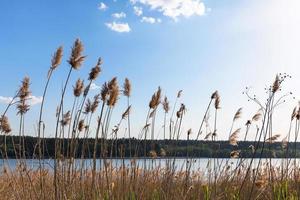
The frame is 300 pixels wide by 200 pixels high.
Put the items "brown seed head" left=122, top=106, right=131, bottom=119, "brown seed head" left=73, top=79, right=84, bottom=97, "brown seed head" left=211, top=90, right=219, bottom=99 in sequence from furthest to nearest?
"brown seed head" left=211, top=90, right=219, bottom=99, "brown seed head" left=122, top=106, right=131, bottom=119, "brown seed head" left=73, top=79, right=84, bottom=97

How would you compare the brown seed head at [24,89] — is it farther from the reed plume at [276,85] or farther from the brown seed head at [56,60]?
the reed plume at [276,85]

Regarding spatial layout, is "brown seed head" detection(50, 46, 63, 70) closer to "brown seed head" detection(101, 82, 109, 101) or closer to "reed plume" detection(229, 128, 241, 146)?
"brown seed head" detection(101, 82, 109, 101)

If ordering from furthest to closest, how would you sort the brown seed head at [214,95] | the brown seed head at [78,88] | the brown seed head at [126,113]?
1. the brown seed head at [214,95]
2. the brown seed head at [126,113]
3. the brown seed head at [78,88]

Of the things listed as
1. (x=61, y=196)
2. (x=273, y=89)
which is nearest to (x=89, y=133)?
(x=61, y=196)

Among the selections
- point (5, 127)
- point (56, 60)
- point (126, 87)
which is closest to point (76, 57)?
point (56, 60)

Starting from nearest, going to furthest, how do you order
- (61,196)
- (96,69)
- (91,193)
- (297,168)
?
(96,69), (61,196), (91,193), (297,168)

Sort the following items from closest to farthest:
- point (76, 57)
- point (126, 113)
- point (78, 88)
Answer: point (76, 57)
point (78, 88)
point (126, 113)

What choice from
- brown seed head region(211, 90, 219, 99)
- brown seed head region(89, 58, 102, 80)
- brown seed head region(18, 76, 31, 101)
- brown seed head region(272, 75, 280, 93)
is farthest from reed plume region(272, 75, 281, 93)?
brown seed head region(18, 76, 31, 101)

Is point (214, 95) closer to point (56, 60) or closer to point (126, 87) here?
point (126, 87)

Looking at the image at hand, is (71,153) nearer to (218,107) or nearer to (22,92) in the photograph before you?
(22,92)

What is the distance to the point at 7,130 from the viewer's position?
450 centimetres

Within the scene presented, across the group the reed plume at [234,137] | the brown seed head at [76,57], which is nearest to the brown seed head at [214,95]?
the reed plume at [234,137]

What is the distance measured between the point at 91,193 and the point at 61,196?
0.41 meters

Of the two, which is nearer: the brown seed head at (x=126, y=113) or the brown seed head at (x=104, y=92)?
the brown seed head at (x=104, y=92)
